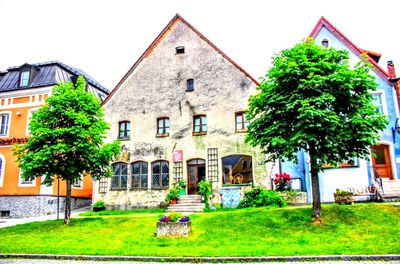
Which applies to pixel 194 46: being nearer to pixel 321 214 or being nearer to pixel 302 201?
pixel 302 201

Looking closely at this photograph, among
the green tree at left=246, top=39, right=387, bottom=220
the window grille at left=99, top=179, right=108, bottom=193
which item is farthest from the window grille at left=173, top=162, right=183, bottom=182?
the green tree at left=246, top=39, right=387, bottom=220

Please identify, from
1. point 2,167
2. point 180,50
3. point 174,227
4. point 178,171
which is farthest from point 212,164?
point 2,167

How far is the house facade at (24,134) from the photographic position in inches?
888

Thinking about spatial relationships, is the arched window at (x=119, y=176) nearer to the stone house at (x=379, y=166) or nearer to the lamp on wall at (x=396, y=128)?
the stone house at (x=379, y=166)

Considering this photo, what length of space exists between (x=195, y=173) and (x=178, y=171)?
1152 mm

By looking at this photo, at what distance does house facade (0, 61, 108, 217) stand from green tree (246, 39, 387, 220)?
1625 cm

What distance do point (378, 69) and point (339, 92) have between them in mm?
8959

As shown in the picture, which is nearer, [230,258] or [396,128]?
[230,258]

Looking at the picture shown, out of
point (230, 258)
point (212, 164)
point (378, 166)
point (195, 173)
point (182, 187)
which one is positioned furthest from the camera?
point (195, 173)

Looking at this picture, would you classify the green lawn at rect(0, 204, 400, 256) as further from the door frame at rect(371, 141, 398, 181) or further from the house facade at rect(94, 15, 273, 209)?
the house facade at rect(94, 15, 273, 209)

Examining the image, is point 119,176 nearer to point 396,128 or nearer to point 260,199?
point 260,199

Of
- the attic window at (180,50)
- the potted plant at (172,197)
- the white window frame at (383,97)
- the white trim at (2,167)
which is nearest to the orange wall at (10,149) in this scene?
the white trim at (2,167)

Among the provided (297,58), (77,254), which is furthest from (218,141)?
(77,254)

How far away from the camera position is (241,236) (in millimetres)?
12031
